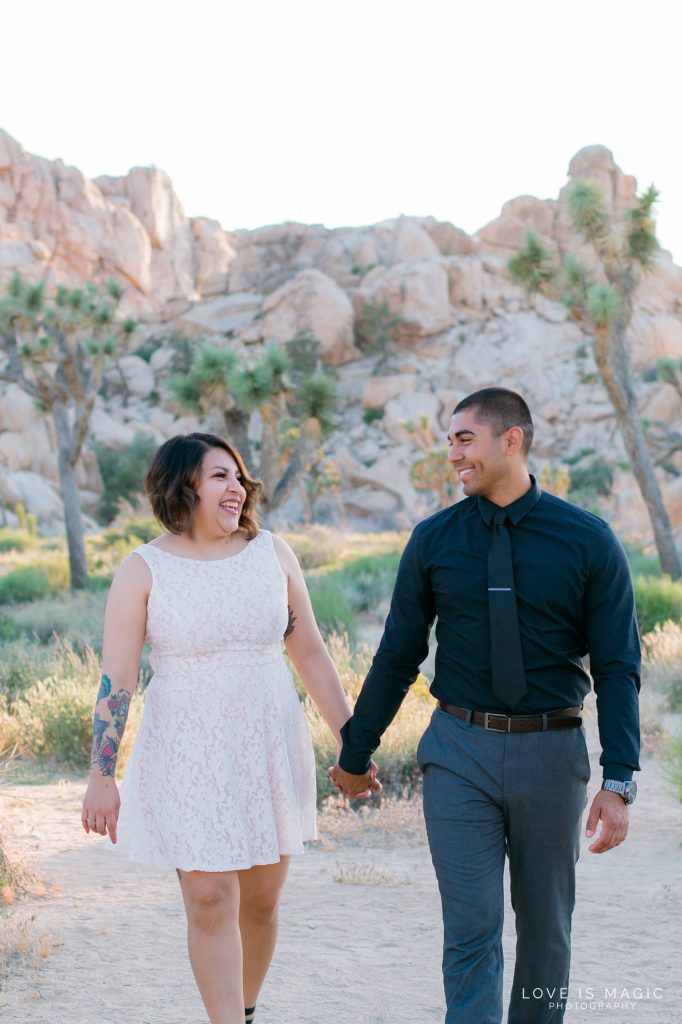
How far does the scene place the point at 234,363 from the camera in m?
19.5

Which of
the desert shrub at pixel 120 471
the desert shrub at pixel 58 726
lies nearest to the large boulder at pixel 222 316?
the desert shrub at pixel 120 471

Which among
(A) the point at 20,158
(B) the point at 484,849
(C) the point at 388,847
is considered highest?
(A) the point at 20,158

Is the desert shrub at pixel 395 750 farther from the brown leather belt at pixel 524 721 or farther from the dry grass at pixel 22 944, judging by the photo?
the brown leather belt at pixel 524 721

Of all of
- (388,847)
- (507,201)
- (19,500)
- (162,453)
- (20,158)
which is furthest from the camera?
(20,158)

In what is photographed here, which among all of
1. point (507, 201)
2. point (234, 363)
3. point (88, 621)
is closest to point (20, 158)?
point (507, 201)

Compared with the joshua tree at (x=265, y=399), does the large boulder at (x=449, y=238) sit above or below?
above

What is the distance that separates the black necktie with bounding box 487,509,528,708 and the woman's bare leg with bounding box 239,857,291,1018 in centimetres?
91

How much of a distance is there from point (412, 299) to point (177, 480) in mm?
45979

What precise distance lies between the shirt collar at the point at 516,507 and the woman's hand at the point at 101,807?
125cm

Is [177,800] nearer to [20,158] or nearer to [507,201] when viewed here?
[507,201]

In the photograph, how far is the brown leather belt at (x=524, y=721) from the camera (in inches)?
111

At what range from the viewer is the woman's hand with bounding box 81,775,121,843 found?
3.00m

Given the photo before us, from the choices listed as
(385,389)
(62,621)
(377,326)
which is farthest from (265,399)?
(377,326)

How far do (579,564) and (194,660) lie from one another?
1086mm
